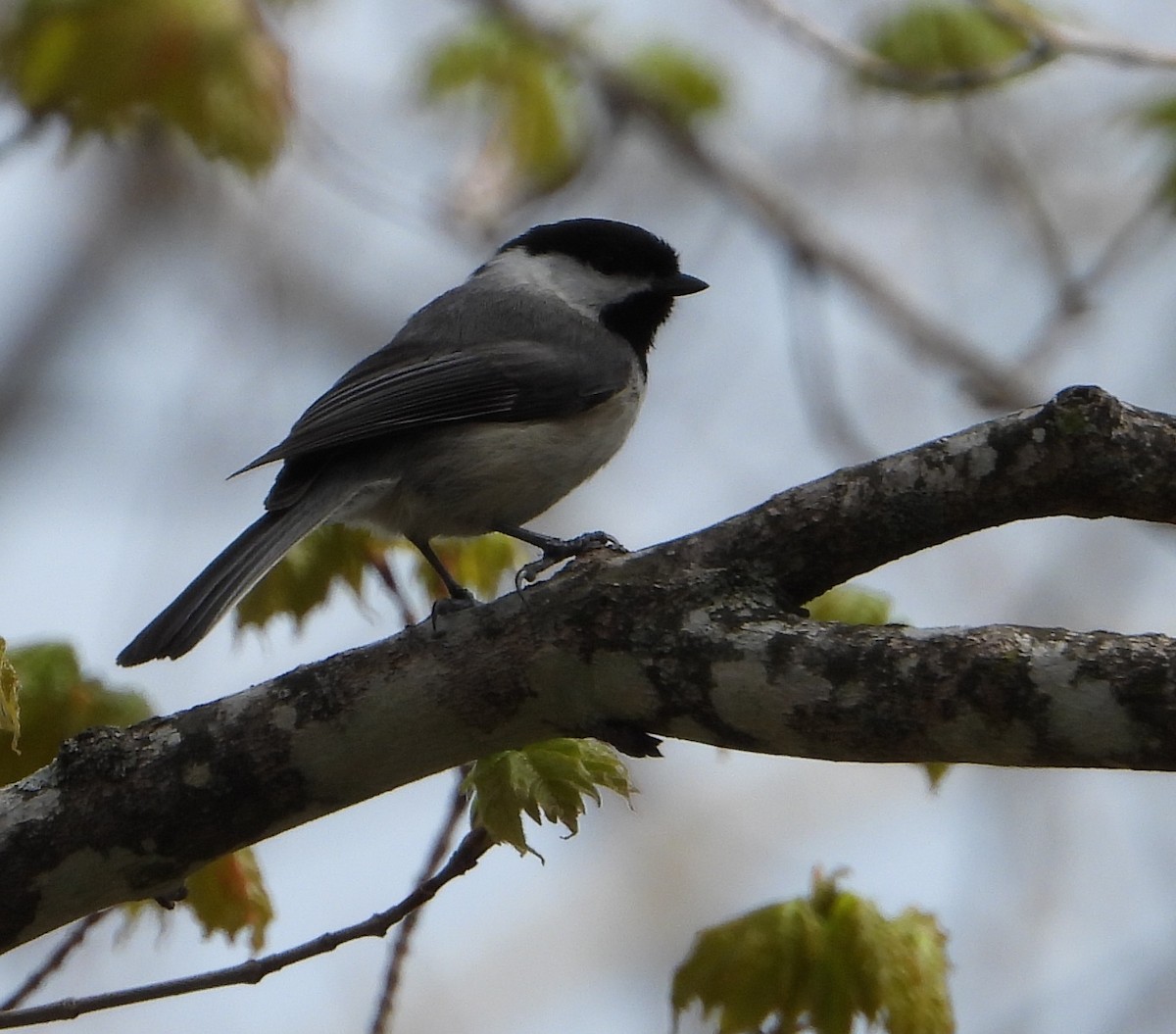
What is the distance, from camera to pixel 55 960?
2209 millimetres

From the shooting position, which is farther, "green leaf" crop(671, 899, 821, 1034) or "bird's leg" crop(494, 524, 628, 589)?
"bird's leg" crop(494, 524, 628, 589)

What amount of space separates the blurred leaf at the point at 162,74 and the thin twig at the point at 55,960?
5.23ft

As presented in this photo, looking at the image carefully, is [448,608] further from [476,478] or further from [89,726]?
[476,478]

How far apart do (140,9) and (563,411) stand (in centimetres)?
125

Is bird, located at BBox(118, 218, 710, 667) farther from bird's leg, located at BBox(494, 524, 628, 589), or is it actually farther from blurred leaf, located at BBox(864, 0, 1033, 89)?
blurred leaf, located at BBox(864, 0, 1033, 89)

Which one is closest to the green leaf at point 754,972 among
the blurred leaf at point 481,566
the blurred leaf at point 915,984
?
the blurred leaf at point 915,984

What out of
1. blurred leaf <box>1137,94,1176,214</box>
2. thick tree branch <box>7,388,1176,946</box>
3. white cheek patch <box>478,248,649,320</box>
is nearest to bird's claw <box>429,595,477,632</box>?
thick tree branch <box>7,388,1176,946</box>

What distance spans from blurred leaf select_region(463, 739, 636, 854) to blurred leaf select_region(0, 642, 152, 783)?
67cm

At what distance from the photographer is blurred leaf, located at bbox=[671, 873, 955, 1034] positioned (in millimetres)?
2191

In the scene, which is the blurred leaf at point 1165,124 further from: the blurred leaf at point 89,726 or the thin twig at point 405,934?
the blurred leaf at point 89,726

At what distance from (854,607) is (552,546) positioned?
0.67 meters

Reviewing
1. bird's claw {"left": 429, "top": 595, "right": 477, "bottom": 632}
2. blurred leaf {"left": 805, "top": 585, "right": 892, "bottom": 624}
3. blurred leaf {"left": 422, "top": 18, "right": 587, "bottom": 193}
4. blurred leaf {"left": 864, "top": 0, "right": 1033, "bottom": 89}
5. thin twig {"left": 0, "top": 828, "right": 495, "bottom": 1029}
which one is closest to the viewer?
thin twig {"left": 0, "top": 828, "right": 495, "bottom": 1029}

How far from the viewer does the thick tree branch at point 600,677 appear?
5.71 feet

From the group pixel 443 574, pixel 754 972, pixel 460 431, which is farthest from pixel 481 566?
pixel 754 972
